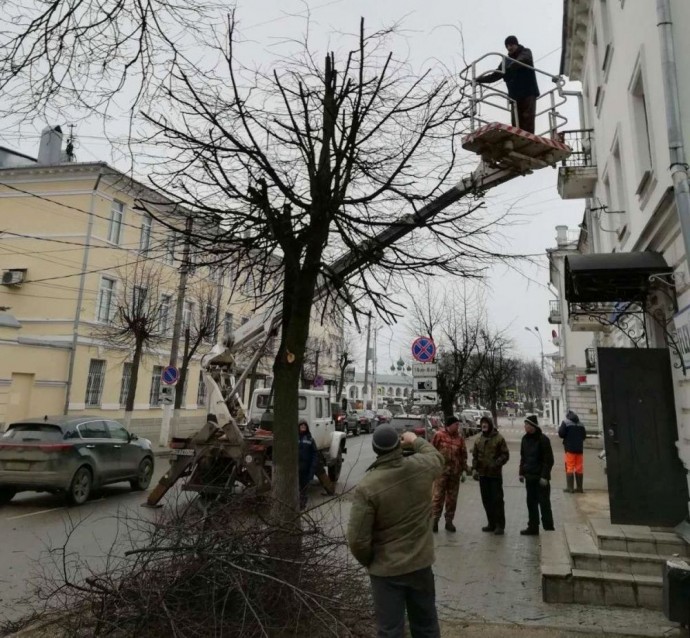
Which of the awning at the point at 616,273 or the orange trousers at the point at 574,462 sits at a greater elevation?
the awning at the point at 616,273

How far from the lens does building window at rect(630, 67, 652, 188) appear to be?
25.3ft

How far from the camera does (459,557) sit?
7051 mm

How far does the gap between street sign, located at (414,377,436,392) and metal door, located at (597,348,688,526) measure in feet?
15.2

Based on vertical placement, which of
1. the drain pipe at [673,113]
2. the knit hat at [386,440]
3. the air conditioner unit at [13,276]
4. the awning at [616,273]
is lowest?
the knit hat at [386,440]

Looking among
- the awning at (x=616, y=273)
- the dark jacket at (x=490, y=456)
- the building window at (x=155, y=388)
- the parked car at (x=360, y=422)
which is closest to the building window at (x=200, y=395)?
the building window at (x=155, y=388)

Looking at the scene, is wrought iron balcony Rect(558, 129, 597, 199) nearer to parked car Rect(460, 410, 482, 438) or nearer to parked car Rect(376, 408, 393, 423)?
parked car Rect(376, 408, 393, 423)

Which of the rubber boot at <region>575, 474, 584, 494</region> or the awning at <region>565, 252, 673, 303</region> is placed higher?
the awning at <region>565, 252, 673, 303</region>

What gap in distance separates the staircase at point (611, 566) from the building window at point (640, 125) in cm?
477

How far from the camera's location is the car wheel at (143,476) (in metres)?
12.5

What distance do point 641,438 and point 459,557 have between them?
2817mm

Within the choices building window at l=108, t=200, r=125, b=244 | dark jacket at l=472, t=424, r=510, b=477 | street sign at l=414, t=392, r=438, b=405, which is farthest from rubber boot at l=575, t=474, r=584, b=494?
building window at l=108, t=200, r=125, b=244

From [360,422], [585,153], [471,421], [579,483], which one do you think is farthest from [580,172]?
[471,421]

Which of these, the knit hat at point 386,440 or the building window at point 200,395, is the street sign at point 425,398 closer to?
the knit hat at point 386,440

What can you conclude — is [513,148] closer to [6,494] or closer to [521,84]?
[521,84]
